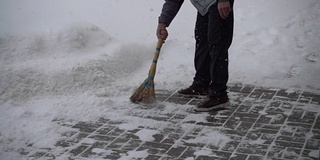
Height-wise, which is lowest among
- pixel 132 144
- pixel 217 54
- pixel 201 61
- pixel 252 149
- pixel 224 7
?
pixel 252 149

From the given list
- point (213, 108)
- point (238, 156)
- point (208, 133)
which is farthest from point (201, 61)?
point (238, 156)

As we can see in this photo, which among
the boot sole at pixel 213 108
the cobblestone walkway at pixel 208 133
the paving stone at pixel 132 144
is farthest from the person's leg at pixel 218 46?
the paving stone at pixel 132 144

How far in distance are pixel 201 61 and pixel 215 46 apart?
50cm

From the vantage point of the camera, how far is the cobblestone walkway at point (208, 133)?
458cm

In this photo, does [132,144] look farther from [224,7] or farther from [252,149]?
[224,7]

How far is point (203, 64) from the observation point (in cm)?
611

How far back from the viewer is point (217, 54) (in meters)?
5.64

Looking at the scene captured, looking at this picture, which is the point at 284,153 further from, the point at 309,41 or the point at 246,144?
the point at 309,41

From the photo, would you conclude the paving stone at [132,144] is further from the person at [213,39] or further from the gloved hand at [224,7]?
the gloved hand at [224,7]

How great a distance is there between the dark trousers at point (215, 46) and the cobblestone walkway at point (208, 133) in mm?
296

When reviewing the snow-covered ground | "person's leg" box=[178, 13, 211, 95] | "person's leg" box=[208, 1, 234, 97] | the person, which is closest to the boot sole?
the person

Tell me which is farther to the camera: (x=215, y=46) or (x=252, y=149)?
(x=215, y=46)

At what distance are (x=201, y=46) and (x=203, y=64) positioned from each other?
0.20 meters

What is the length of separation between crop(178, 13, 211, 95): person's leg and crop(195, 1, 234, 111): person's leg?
330 millimetres
